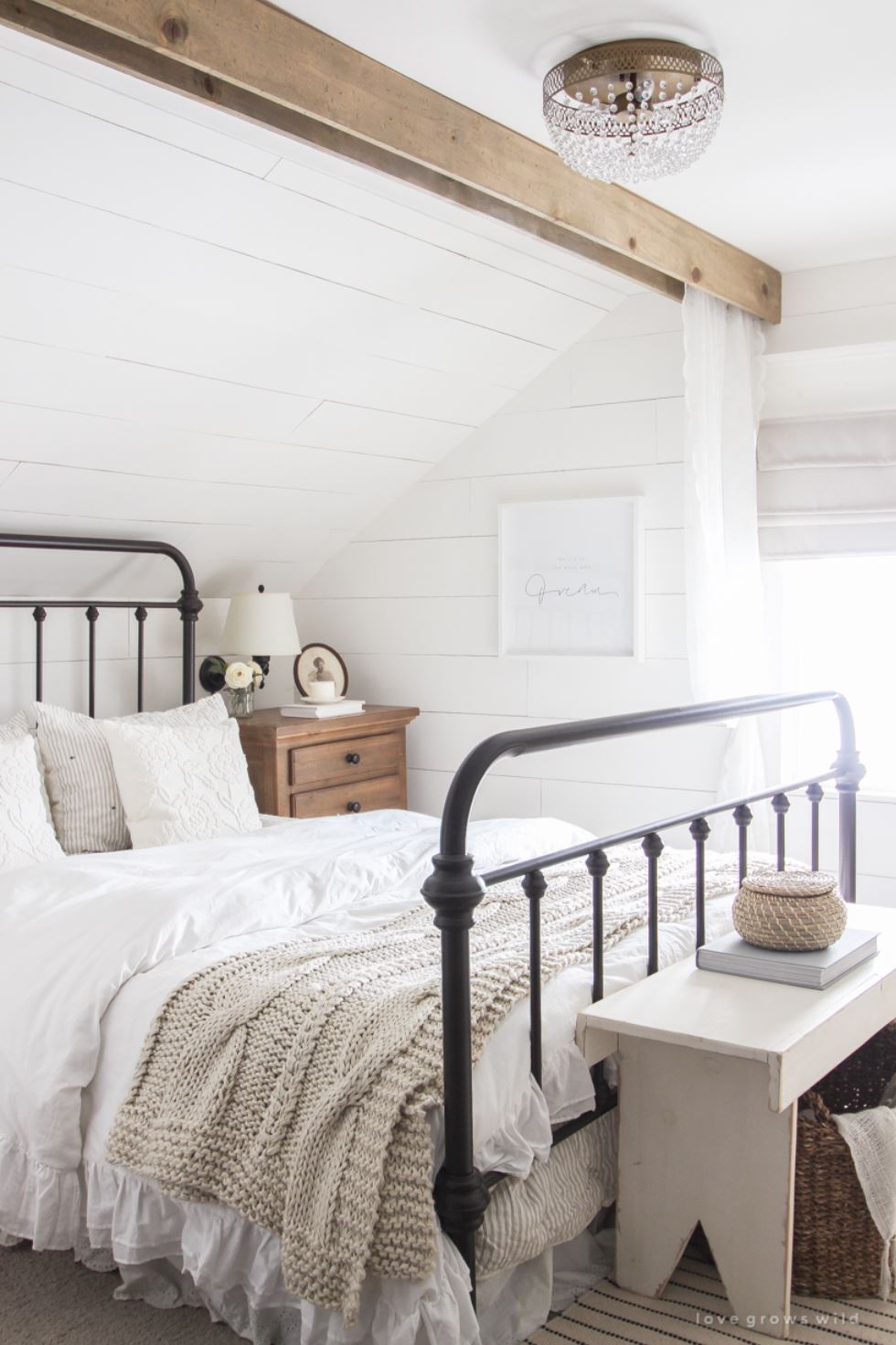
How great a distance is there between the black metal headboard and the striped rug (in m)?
2.34

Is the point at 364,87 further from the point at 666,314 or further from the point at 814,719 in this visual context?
the point at 814,719

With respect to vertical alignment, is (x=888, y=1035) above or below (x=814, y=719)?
below

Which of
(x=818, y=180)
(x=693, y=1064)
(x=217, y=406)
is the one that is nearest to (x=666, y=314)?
(x=818, y=180)

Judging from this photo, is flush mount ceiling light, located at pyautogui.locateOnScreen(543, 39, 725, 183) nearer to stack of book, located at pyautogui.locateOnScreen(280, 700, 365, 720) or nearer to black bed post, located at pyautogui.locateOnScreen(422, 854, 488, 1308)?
black bed post, located at pyautogui.locateOnScreen(422, 854, 488, 1308)

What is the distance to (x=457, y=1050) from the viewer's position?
5.74 feet

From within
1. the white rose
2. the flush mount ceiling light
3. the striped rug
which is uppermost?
the flush mount ceiling light

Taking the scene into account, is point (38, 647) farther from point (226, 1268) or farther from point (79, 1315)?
point (226, 1268)

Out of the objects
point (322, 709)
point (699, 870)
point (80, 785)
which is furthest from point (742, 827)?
point (322, 709)

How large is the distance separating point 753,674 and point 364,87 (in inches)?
79.0

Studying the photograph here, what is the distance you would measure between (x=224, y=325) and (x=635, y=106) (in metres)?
1.25

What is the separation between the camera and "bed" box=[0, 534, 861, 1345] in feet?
5.77

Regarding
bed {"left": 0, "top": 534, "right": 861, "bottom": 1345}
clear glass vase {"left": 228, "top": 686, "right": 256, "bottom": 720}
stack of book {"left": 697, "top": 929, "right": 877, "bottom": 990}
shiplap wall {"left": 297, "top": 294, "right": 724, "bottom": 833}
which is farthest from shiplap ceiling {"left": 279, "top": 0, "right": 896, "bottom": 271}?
clear glass vase {"left": 228, "top": 686, "right": 256, "bottom": 720}

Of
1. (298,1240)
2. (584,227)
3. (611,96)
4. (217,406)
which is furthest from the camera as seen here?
(217,406)

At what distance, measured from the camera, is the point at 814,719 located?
393 centimetres
